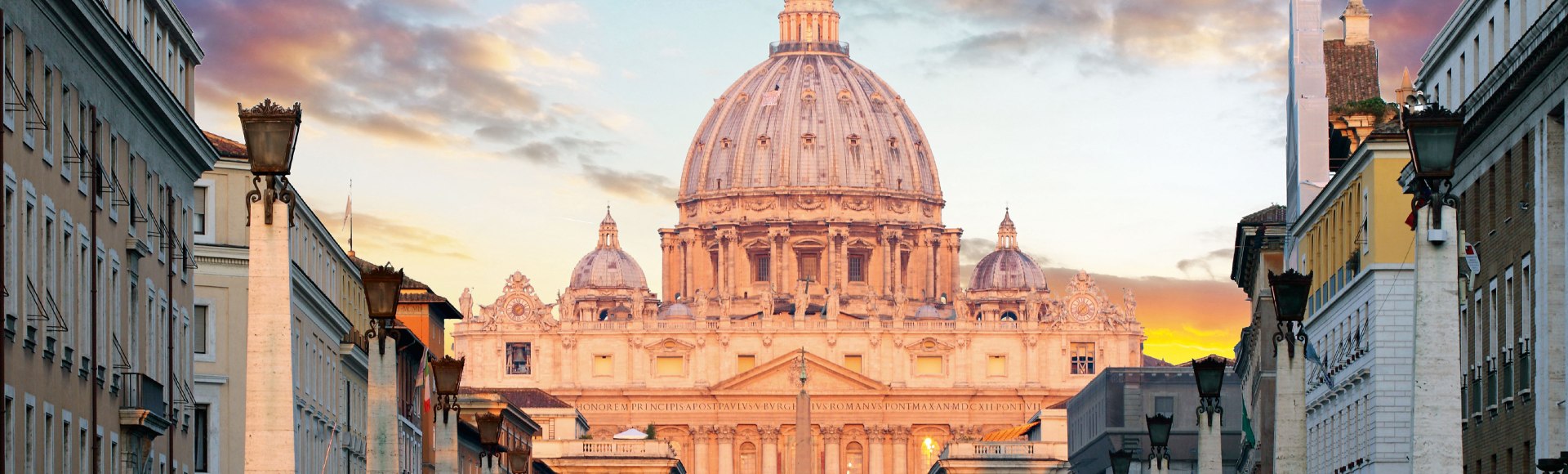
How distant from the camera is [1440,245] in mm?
23844

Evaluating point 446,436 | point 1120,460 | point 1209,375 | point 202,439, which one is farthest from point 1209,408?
point 202,439

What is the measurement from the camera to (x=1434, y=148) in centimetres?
2420

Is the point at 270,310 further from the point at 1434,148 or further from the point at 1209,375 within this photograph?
the point at 1209,375

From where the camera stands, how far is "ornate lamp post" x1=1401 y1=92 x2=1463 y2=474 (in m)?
23.5

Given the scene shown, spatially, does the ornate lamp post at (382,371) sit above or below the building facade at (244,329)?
below

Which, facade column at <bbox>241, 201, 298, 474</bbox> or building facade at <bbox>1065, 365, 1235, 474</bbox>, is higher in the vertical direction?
building facade at <bbox>1065, 365, 1235, 474</bbox>

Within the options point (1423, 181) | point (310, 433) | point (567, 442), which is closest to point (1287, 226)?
point (310, 433)

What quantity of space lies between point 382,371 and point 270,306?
866cm

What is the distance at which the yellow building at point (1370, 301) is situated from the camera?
168ft

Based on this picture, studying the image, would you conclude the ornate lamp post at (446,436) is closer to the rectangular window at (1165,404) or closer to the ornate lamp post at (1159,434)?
the ornate lamp post at (1159,434)

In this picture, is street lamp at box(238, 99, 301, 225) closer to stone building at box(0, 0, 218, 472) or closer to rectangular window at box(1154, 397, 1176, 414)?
stone building at box(0, 0, 218, 472)

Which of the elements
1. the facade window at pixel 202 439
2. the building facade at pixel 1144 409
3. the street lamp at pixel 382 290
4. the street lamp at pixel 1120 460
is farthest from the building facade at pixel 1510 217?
the building facade at pixel 1144 409

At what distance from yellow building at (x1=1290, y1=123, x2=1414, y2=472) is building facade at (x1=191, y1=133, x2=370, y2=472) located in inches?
675

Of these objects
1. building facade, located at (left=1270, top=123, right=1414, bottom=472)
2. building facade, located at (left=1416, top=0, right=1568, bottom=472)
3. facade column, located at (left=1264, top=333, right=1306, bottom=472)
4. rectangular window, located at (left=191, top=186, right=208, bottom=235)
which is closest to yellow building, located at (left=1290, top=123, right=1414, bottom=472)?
building facade, located at (left=1270, top=123, right=1414, bottom=472)
